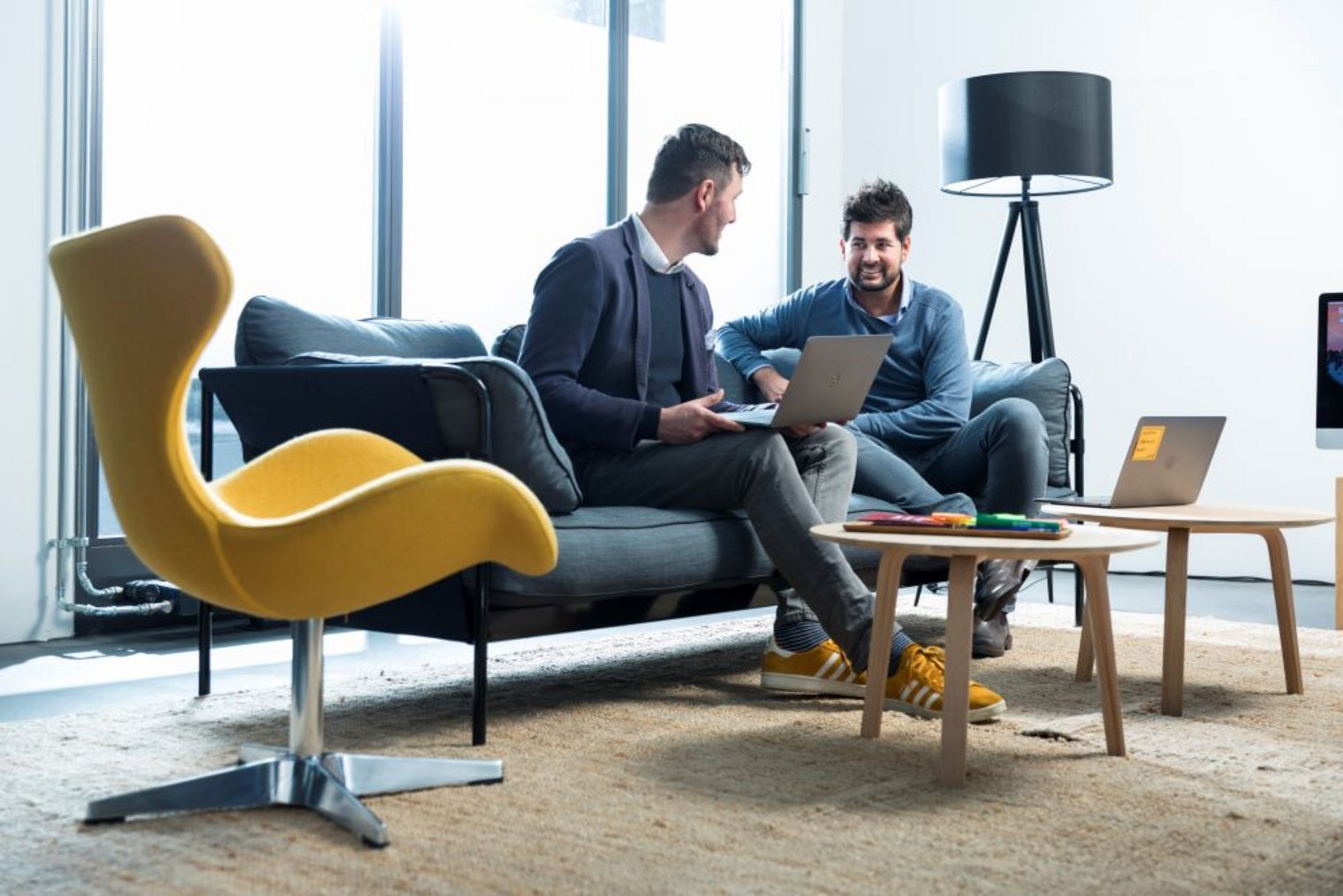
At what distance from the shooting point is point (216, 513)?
72.2 inches

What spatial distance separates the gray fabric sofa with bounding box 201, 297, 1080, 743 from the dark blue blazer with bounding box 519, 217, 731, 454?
0.55ft

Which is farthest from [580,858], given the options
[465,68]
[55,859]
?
[465,68]

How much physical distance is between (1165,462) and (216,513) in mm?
1960

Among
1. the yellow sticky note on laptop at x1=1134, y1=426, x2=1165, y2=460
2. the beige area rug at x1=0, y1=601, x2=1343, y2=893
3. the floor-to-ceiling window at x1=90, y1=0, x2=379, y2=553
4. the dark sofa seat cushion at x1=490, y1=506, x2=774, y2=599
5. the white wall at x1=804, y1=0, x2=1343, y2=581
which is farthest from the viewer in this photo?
the white wall at x1=804, y1=0, x2=1343, y2=581

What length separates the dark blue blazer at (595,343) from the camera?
2857mm

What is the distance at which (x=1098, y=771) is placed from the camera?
2.29 metres

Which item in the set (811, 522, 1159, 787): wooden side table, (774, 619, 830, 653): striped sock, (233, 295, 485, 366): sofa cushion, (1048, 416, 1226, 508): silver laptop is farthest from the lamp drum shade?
(811, 522, 1159, 787): wooden side table

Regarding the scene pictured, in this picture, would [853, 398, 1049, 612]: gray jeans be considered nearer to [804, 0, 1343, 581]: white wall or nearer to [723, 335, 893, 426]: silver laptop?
[723, 335, 893, 426]: silver laptop

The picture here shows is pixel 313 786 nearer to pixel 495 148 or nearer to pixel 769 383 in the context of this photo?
pixel 769 383

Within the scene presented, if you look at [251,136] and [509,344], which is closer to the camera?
[509,344]

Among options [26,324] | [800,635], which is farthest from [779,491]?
[26,324]

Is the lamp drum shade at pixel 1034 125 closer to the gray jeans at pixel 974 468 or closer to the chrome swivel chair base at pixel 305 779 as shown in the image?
the gray jeans at pixel 974 468

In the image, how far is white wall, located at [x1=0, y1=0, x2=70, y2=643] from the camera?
362 centimetres

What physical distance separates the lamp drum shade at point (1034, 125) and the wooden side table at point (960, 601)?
7.69ft
